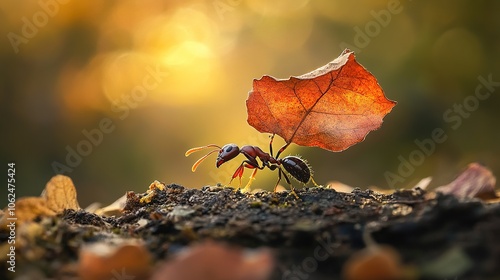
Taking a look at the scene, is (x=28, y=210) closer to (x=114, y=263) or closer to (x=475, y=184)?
(x=114, y=263)

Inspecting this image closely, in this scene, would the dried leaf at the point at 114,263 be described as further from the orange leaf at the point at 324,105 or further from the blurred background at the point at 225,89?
the blurred background at the point at 225,89

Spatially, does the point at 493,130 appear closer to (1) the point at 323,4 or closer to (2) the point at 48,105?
(1) the point at 323,4

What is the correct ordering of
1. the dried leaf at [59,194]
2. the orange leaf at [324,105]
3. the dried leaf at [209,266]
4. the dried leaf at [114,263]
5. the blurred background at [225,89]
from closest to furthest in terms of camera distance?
1. the dried leaf at [209,266]
2. the dried leaf at [114,263]
3. the dried leaf at [59,194]
4. the orange leaf at [324,105]
5. the blurred background at [225,89]

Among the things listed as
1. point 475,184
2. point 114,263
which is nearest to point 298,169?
point 475,184

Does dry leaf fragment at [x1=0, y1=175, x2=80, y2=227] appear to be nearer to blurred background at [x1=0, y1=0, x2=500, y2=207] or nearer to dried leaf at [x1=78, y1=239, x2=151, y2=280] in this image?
dried leaf at [x1=78, y1=239, x2=151, y2=280]

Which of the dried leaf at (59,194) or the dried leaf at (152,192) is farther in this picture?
the dried leaf at (152,192)

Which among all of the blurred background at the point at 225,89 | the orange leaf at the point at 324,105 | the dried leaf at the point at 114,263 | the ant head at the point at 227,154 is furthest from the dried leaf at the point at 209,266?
the blurred background at the point at 225,89

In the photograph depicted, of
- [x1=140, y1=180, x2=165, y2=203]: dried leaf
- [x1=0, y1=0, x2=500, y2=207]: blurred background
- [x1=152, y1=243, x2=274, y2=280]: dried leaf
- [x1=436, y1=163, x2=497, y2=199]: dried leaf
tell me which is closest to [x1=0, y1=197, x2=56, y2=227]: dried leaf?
[x1=140, y1=180, x2=165, y2=203]: dried leaf
